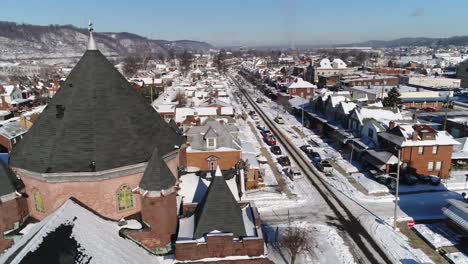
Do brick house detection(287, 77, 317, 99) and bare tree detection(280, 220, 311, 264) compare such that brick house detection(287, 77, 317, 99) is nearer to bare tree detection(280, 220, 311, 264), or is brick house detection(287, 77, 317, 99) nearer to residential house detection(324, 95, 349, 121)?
residential house detection(324, 95, 349, 121)

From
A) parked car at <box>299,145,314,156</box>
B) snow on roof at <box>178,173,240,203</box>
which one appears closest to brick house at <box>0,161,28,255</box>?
snow on roof at <box>178,173,240,203</box>

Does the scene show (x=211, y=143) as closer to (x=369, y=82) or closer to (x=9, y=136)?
(x=9, y=136)

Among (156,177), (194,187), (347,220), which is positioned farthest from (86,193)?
(347,220)

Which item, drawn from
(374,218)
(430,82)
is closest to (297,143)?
(374,218)

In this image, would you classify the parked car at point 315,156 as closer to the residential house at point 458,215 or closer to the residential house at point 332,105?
the residential house at point 332,105

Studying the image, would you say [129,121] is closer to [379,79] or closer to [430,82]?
[379,79]

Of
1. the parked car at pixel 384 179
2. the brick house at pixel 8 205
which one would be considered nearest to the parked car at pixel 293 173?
the parked car at pixel 384 179
